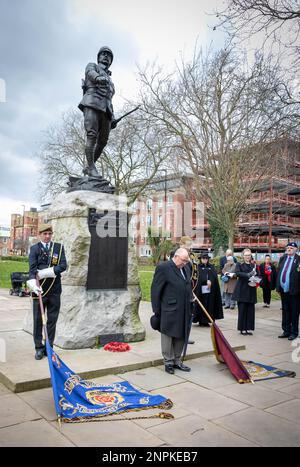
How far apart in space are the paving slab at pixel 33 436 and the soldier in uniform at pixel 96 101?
4.96m

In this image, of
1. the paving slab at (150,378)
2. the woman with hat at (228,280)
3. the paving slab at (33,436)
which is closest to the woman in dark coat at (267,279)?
the woman with hat at (228,280)

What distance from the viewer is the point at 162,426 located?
3.72 meters

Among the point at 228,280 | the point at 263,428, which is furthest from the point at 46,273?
the point at 228,280

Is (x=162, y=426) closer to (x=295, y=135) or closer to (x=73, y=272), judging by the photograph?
(x=73, y=272)

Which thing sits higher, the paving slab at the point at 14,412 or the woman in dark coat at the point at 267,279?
the woman in dark coat at the point at 267,279

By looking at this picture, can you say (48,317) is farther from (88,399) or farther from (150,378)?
(88,399)

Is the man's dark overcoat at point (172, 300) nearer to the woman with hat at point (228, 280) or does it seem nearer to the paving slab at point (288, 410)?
the paving slab at point (288, 410)

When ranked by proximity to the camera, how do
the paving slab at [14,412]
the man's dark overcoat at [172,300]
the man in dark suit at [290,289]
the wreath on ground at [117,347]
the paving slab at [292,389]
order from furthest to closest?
1. the man in dark suit at [290,289]
2. the wreath on ground at [117,347]
3. the man's dark overcoat at [172,300]
4. the paving slab at [292,389]
5. the paving slab at [14,412]

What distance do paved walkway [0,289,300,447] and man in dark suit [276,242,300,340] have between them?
132cm

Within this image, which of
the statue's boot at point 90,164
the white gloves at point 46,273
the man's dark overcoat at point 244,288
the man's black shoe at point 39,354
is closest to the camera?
the white gloves at point 46,273

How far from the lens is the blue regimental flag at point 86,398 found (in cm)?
385

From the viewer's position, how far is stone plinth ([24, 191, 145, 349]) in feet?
21.4
